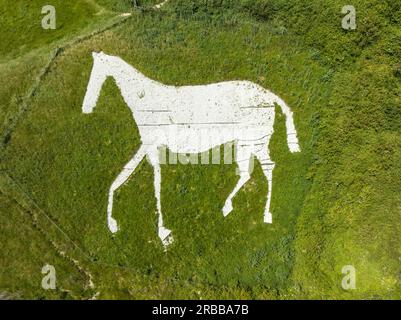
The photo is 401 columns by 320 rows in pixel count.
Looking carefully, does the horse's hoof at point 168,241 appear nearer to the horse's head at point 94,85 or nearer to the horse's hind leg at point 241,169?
the horse's hind leg at point 241,169

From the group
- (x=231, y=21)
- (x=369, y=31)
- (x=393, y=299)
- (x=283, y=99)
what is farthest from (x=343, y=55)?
(x=393, y=299)

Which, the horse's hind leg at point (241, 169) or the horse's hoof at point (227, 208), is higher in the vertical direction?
the horse's hind leg at point (241, 169)

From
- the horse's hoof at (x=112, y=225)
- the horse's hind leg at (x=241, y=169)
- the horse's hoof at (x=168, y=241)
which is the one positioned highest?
the horse's hind leg at (x=241, y=169)

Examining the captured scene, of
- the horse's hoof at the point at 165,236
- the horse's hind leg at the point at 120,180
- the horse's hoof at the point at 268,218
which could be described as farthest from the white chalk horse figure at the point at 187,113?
the horse's hoof at the point at 268,218

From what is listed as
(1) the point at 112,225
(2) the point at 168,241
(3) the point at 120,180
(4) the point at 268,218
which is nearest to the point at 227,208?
(4) the point at 268,218

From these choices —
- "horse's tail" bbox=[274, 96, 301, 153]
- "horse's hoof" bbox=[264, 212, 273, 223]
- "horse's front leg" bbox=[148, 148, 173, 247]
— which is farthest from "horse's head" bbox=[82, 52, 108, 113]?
"horse's hoof" bbox=[264, 212, 273, 223]

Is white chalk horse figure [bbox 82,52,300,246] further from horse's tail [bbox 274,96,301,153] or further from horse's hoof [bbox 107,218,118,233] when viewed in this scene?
horse's hoof [bbox 107,218,118,233]

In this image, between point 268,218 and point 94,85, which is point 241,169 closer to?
point 268,218
